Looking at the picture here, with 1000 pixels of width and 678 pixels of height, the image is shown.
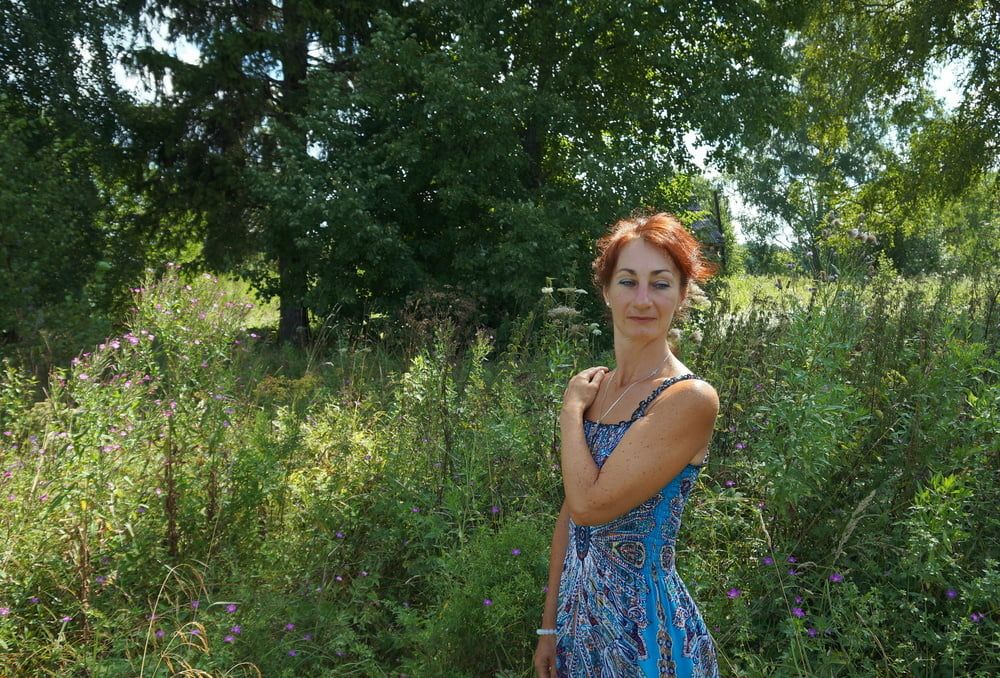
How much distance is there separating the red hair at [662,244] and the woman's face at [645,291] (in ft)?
0.07

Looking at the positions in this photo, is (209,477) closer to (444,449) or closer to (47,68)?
(444,449)

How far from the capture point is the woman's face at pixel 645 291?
1978 mm

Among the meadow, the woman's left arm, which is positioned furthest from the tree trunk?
A: the woman's left arm

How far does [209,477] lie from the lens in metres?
3.97

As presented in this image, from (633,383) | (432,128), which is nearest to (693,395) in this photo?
(633,383)

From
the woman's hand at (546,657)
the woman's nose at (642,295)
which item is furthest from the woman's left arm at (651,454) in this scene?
→ the woman's hand at (546,657)

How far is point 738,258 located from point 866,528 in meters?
19.4

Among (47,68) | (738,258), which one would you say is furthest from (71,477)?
(738,258)

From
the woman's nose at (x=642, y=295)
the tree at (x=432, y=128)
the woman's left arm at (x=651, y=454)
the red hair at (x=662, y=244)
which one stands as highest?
the tree at (x=432, y=128)

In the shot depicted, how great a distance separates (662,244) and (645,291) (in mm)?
136

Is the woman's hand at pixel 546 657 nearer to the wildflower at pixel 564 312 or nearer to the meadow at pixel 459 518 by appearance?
the meadow at pixel 459 518

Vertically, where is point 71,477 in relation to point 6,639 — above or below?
above

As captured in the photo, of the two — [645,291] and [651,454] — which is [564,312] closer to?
[645,291]

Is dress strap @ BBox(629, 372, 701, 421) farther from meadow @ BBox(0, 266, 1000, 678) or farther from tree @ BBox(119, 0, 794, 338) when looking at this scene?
tree @ BBox(119, 0, 794, 338)
